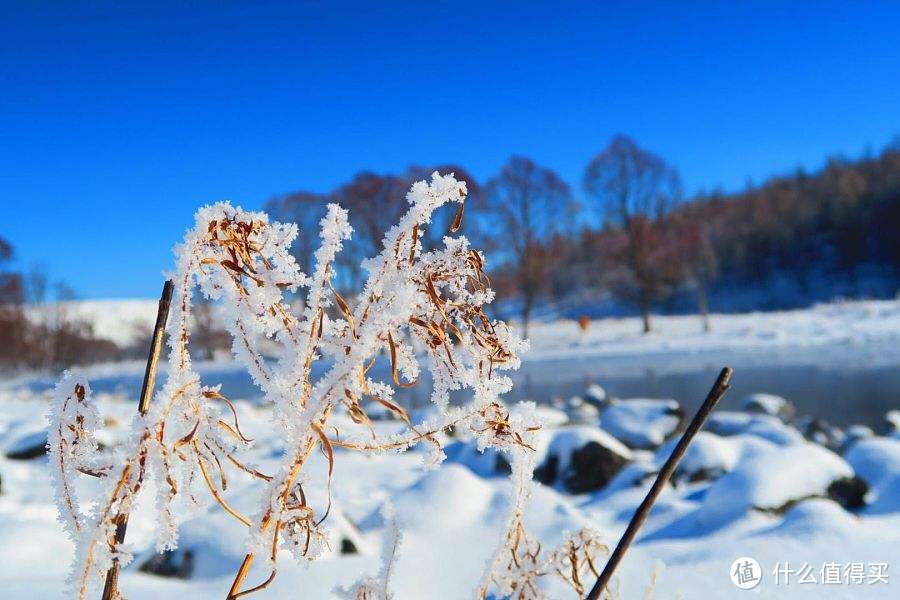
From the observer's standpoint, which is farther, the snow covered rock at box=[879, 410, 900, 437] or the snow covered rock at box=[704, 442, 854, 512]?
the snow covered rock at box=[879, 410, 900, 437]

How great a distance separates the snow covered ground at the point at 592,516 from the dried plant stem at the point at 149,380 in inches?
4.5

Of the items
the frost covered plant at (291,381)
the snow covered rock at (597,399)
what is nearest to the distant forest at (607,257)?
the snow covered rock at (597,399)

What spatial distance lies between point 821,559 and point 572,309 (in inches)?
1442

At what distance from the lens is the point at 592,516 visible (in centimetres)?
412

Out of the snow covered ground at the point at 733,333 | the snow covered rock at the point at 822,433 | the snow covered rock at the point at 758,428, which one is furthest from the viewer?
the snow covered ground at the point at 733,333

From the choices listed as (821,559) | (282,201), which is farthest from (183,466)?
(282,201)

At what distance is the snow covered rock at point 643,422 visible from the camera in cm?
729

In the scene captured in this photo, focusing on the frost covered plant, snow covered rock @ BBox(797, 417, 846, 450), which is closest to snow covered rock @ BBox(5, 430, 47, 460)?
the frost covered plant

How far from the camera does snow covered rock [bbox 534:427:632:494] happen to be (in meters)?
5.47

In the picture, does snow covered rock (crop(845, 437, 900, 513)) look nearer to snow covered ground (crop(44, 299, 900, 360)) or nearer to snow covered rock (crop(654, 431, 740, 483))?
snow covered rock (crop(654, 431, 740, 483))

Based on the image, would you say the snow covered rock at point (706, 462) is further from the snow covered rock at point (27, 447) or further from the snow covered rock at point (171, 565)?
the snow covered rock at point (27, 447)

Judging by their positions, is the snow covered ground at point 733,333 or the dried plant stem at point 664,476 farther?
the snow covered ground at point 733,333

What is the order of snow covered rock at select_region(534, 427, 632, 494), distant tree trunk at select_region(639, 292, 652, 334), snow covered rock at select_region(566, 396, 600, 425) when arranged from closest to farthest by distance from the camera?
snow covered rock at select_region(534, 427, 632, 494), snow covered rock at select_region(566, 396, 600, 425), distant tree trunk at select_region(639, 292, 652, 334)

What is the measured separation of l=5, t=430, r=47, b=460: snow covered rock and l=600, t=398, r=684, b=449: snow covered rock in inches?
226
